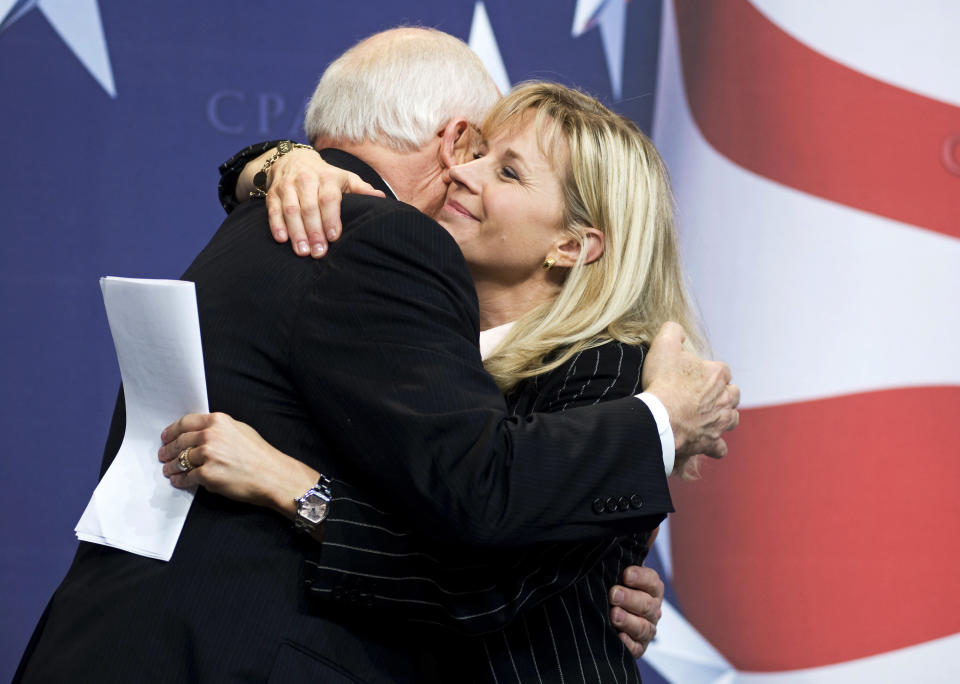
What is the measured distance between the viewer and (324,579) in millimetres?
1249

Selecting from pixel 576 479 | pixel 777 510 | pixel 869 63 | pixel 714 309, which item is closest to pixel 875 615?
pixel 777 510

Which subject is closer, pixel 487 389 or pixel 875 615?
pixel 487 389

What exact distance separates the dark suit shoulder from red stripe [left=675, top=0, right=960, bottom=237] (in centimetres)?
152

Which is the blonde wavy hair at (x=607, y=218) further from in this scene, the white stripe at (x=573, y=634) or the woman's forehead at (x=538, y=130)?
the white stripe at (x=573, y=634)

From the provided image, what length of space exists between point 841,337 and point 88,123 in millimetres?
2161

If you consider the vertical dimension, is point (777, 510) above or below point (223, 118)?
below

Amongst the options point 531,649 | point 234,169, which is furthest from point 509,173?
point 531,649

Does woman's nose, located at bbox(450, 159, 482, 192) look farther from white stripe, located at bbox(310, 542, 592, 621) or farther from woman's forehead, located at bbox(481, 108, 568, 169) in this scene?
white stripe, located at bbox(310, 542, 592, 621)

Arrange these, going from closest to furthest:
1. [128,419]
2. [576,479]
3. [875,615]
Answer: [576,479] → [128,419] → [875,615]

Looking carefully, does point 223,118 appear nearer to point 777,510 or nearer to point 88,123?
point 88,123

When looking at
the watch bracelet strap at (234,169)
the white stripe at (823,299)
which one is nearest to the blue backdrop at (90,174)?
the watch bracelet strap at (234,169)

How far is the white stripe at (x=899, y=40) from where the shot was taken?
113 inches

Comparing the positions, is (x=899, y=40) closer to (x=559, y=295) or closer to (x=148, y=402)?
(x=559, y=295)

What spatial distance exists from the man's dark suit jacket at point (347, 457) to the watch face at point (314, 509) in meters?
0.06
